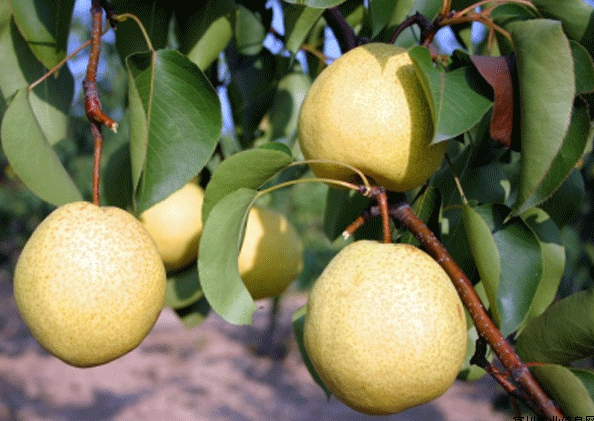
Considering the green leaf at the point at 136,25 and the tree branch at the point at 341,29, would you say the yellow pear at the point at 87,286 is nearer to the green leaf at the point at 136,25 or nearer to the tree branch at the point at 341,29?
the green leaf at the point at 136,25

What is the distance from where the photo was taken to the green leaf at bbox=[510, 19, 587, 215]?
69cm

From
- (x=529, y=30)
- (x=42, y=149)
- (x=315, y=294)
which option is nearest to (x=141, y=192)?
(x=42, y=149)

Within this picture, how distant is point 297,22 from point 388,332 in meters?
0.59

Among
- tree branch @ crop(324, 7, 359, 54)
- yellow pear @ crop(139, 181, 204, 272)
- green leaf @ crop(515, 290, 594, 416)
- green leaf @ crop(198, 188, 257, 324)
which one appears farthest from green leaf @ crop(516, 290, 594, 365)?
yellow pear @ crop(139, 181, 204, 272)

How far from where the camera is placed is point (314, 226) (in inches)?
421

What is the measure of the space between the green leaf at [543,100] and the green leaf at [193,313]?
0.79 meters

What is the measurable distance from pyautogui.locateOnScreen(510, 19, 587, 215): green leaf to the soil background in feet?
14.4

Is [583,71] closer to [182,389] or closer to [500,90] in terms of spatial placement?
[500,90]

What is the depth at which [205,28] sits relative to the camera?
3.49 ft

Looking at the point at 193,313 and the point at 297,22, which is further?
the point at 193,313

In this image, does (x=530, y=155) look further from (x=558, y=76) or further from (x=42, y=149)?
(x=42, y=149)

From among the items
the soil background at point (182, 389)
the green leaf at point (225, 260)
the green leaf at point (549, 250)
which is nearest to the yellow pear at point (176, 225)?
the green leaf at point (225, 260)

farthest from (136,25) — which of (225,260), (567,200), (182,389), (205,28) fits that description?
(182,389)

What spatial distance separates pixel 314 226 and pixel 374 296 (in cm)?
994
